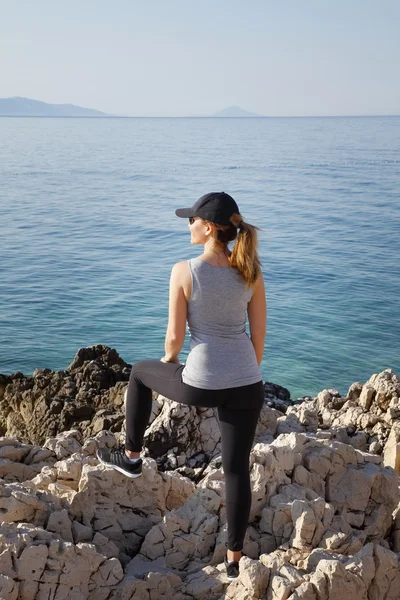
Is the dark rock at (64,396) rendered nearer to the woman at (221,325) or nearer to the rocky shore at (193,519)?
the rocky shore at (193,519)

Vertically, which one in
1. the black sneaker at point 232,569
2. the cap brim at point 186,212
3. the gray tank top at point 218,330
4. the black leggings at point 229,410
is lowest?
the black sneaker at point 232,569

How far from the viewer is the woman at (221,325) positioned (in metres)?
4.38

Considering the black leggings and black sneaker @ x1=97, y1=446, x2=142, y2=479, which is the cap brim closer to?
the black leggings

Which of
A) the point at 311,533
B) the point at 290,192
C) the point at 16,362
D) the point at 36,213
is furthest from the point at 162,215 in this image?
the point at 311,533

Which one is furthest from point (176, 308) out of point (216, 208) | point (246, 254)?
point (216, 208)

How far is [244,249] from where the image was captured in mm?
4363

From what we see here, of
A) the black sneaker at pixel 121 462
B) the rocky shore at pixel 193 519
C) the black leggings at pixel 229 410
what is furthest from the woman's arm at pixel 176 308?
the rocky shore at pixel 193 519

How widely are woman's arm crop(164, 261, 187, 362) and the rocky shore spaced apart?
4.14ft

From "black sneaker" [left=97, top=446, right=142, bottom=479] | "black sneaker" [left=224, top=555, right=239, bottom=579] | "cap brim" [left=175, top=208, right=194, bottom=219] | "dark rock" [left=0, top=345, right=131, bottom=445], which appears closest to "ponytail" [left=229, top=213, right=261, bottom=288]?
"cap brim" [left=175, top=208, right=194, bottom=219]

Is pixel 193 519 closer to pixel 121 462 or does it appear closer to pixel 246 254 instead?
pixel 121 462

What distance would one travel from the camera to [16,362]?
1398 cm

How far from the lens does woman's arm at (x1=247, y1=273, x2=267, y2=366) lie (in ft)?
14.8

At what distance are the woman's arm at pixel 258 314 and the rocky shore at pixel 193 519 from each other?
112cm

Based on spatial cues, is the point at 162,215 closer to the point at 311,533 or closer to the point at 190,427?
the point at 190,427
